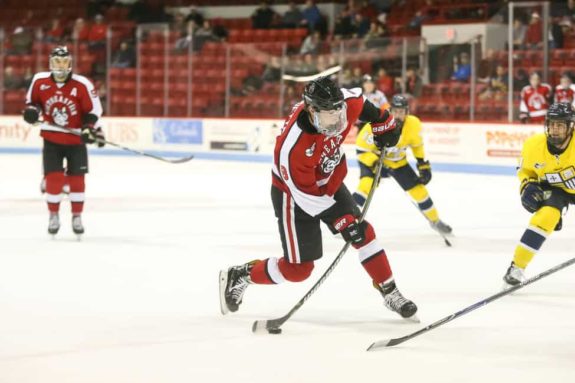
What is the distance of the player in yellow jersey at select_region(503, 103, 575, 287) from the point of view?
457 cm

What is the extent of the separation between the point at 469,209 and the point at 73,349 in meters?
5.18

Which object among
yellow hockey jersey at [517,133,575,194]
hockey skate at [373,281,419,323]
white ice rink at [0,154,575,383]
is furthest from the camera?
yellow hockey jersey at [517,133,575,194]

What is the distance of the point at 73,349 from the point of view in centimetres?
367

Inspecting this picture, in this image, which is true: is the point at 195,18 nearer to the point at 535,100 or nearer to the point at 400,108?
the point at 535,100

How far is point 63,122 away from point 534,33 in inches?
267

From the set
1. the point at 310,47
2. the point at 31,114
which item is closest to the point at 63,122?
the point at 31,114

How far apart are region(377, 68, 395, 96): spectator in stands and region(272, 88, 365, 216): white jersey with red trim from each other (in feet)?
28.5

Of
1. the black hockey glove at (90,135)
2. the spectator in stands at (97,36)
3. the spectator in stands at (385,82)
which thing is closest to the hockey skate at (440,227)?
the black hockey glove at (90,135)

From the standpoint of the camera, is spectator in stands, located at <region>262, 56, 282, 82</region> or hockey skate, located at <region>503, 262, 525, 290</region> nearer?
hockey skate, located at <region>503, 262, 525, 290</region>

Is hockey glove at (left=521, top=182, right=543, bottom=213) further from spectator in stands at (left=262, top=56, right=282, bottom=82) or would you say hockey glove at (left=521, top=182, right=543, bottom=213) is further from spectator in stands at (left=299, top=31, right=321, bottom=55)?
spectator in stands at (left=262, top=56, right=282, bottom=82)

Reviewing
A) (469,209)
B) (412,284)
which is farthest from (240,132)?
(412,284)

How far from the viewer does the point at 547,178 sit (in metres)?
4.70

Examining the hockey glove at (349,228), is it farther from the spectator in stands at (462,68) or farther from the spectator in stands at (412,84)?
the spectator in stands at (412,84)

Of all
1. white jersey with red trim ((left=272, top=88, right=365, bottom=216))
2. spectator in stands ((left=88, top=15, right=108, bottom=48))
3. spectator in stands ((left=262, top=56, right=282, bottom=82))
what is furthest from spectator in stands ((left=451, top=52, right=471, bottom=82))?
white jersey with red trim ((left=272, top=88, right=365, bottom=216))
